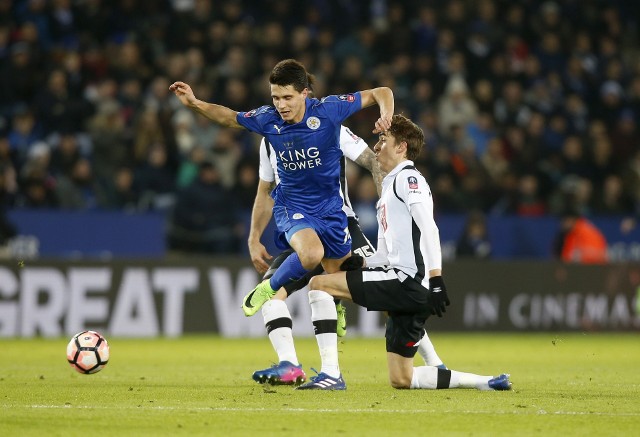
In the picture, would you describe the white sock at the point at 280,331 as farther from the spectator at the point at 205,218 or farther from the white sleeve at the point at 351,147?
the spectator at the point at 205,218

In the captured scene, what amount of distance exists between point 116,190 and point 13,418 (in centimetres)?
908

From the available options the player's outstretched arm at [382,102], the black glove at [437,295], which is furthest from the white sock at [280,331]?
the player's outstretched arm at [382,102]

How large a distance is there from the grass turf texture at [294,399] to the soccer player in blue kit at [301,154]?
2.50 ft

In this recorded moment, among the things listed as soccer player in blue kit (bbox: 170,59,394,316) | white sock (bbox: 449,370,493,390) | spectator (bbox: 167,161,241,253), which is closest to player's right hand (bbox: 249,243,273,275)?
soccer player in blue kit (bbox: 170,59,394,316)

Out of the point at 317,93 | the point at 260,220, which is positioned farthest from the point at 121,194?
the point at 260,220

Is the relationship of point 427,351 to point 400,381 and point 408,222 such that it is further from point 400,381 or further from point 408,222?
point 408,222

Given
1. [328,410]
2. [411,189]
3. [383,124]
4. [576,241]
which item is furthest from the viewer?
[576,241]

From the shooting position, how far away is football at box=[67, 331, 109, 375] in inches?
340

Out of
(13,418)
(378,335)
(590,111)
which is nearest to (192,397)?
Result: (13,418)

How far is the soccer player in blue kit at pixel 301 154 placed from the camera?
813cm

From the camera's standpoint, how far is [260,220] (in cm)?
901

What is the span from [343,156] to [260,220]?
87 centimetres

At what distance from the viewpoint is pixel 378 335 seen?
49.0 feet

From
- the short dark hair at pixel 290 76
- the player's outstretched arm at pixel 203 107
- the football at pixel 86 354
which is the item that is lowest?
the football at pixel 86 354
